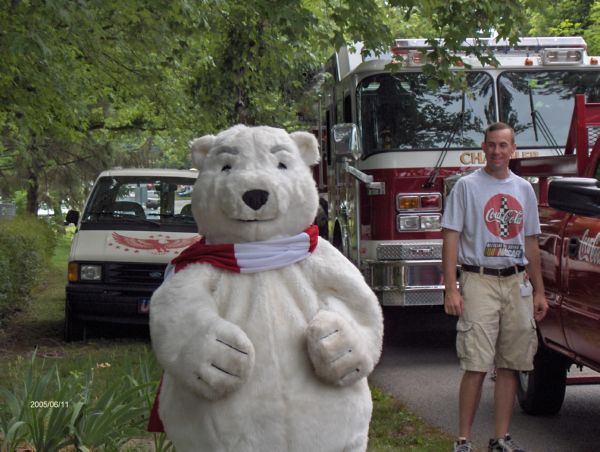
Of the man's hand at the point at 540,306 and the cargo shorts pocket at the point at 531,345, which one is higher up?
the man's hand at the point at 540,306

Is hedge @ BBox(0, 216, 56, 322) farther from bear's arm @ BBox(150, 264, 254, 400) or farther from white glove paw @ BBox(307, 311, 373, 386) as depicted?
white glove paw @ BBox(307, 311, 373, 386)

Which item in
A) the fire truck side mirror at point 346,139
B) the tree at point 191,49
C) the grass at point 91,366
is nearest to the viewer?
the grass at point 91,366

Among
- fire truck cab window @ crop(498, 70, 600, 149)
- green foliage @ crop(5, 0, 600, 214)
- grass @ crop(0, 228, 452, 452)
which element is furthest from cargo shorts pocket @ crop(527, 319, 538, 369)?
fire truck cab window @ crop(498, 70, 600, 149)

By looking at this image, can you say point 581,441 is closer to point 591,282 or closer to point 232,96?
point 591,282

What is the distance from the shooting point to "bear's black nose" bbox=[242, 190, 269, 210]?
3.72m

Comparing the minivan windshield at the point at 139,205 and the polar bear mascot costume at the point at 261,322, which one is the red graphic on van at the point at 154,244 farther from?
the polar bear mascot costume at the point at 261,322

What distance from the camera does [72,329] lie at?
436 inches

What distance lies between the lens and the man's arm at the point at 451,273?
5992 mm

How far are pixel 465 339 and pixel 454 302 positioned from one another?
8.9 inches

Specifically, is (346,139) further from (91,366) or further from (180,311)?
(180,311)

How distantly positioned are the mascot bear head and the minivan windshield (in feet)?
23.1

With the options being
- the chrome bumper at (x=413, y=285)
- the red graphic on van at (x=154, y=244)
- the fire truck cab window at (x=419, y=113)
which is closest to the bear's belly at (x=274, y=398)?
the chrome bumper at (x=413, y=285)

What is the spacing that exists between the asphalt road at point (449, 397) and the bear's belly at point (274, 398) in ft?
10.6

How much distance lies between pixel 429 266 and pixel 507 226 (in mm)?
3718
